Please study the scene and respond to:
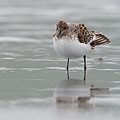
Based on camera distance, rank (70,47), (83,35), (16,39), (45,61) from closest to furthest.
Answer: (70,47), (83,35), (45,61), (16,39)

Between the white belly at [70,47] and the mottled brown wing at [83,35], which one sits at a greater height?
the mottled brown wing at [83,35]

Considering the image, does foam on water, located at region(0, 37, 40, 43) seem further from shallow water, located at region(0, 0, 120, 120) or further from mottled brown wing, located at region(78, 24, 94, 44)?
mottled brown wing, located at region(78, 24, 94, 44)

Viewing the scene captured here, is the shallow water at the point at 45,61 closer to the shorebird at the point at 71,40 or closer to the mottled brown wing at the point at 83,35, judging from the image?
the shorebird at the point at 71,40

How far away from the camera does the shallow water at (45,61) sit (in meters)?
9.73

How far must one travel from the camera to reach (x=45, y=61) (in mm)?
13875

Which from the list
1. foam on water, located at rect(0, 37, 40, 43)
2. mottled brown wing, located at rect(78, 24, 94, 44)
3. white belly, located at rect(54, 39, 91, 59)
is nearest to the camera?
white belly, located at rect(54, 39, 91, 59)

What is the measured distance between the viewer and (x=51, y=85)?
1159 cm

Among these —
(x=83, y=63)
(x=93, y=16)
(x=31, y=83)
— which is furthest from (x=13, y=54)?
(x=93, y=16)

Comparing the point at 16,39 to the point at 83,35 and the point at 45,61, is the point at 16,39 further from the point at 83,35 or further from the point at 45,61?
the point at 83,35

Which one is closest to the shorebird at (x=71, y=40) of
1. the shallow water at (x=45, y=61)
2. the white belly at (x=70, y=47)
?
the white belly at (x=70, y=47)

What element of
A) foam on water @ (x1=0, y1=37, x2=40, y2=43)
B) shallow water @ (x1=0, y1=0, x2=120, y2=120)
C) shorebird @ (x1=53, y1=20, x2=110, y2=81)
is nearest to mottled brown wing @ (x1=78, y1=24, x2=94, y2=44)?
shorebird @ (x1=53, y1=20, x2=110, y2=81)

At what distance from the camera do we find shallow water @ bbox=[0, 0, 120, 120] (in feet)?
31.9

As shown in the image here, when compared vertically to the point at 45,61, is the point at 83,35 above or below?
above

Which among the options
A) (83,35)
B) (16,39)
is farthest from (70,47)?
(16,39)
